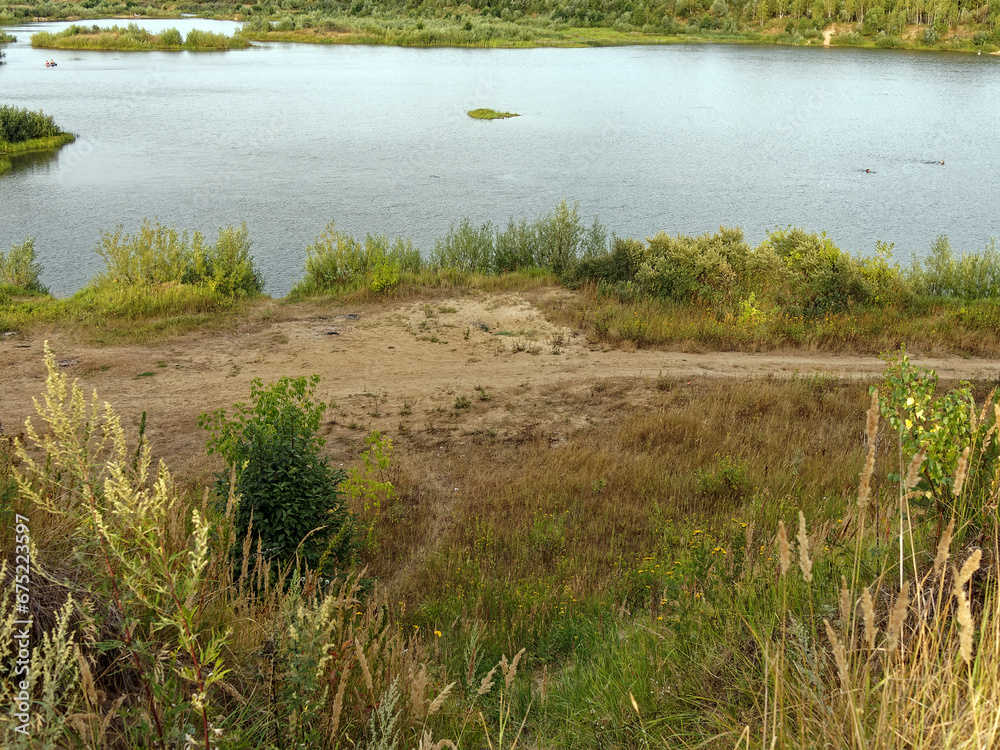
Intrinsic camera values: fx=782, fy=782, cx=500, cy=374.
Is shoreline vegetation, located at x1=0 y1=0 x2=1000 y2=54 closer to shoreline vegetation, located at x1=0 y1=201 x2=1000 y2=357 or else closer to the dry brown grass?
shoreline vegetation, located at x1=0 y1=201 x2=1000 y2=357

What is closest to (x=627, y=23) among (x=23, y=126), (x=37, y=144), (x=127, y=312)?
(x=23, y=126)

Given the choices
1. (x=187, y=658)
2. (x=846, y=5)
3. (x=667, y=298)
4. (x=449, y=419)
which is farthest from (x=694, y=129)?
(x=846, y=5)

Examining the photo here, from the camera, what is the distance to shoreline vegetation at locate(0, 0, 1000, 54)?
70.9 m

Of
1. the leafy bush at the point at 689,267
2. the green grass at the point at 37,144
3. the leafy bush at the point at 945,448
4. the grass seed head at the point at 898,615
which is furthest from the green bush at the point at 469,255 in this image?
the green grass at the point at 37,144

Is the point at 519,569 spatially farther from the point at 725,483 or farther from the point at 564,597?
the point at 725,483

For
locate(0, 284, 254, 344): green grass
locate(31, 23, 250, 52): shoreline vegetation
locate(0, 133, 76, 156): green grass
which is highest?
locate(31, 23, 250, 52): shoreline vegetation

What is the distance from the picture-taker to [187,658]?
334 cm

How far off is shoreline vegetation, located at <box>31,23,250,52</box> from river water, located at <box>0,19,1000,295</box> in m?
9.08

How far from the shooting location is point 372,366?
12.4 meters

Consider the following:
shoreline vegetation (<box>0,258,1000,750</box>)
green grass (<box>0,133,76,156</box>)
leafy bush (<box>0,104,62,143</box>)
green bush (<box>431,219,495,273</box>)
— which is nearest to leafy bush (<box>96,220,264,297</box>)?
shoreline vegetation (<box>0,258,1000,750</box>)

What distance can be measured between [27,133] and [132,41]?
40010 millimetres

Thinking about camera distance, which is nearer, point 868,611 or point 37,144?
point 868,611

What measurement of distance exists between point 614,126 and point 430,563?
36.3 m

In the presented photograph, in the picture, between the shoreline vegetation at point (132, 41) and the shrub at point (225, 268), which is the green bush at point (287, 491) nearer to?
the shrub at point (225, 268)
